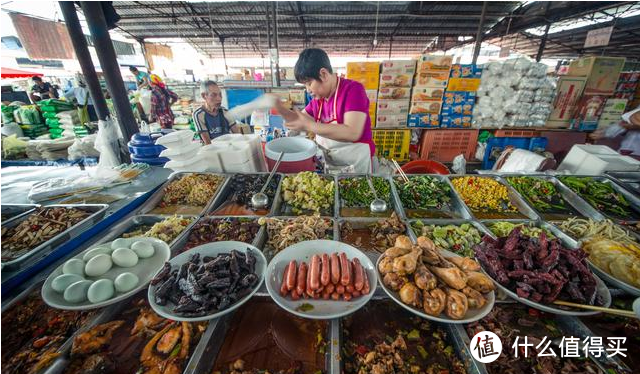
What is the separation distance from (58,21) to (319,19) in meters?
12.0

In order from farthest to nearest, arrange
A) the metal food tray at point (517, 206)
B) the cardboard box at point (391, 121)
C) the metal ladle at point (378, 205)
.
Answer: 1. the cardboard box at point (391, 121)
2. the metal ladle at point (378, 205)
3. the metal food tray at point (517, 206)

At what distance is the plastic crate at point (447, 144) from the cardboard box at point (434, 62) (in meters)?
1.82

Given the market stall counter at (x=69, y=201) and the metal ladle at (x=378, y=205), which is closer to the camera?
the market stall counter at (x=69, y=201)

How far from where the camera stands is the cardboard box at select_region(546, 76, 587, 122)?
22.3 ft

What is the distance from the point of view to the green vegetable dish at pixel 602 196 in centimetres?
258

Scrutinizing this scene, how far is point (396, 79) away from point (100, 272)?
7548mm

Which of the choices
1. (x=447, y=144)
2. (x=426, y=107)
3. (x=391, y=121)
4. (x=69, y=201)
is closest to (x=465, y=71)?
(x=426, y=107)

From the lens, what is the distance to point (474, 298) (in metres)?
1.34

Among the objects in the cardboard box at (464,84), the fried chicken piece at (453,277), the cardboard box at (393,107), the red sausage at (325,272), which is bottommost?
the red sausage at (325,272)

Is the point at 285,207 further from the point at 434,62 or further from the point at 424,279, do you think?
the point at 434,62

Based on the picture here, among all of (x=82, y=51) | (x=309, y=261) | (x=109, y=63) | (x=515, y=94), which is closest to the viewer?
(x=309, y=261)

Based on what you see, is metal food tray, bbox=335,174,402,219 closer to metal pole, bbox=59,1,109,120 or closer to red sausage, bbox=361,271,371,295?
red sausage, bbox=361,271,371,295

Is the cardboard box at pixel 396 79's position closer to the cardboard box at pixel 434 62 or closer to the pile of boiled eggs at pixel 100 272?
the cardboard box at pixel 434 62

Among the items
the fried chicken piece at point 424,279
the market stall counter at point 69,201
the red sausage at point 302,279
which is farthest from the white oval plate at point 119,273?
the fried chicken piece at point 424,279
